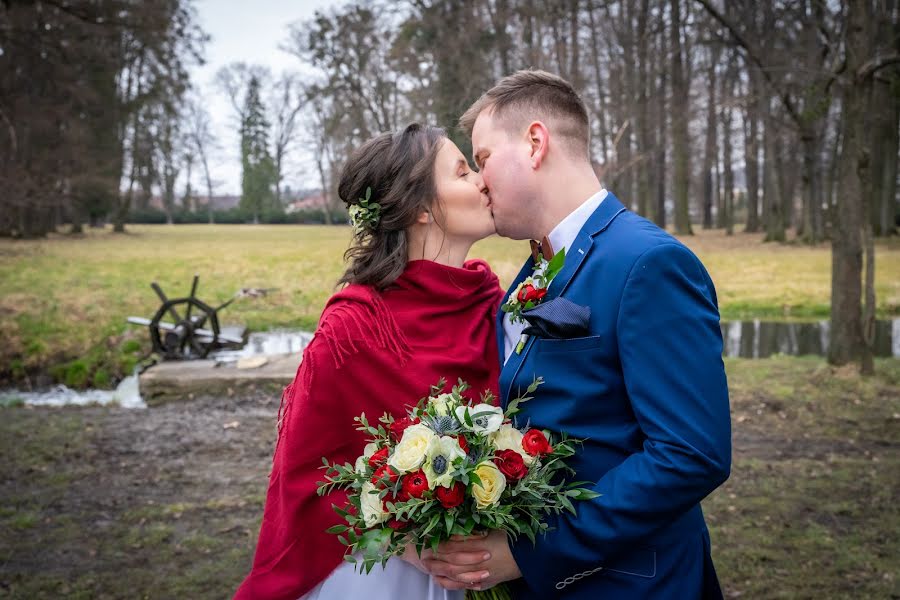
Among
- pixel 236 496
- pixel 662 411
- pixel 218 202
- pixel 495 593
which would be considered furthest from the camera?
pixel 218 202

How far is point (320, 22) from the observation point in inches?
1267

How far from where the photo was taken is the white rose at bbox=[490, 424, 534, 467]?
199cm

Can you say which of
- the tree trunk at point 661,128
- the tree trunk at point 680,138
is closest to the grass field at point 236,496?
the tree trunk at point 661,128

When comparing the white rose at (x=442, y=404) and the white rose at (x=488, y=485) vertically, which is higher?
the white rose at (x=442, y=404)

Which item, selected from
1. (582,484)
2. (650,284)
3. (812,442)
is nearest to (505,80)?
(650,284)

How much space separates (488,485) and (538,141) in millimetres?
1060

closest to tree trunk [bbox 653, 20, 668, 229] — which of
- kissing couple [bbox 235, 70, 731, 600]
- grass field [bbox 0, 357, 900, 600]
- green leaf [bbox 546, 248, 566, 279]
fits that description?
grass field [bbox 0, 357, 900, 600]

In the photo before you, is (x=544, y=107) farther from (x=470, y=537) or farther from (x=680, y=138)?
(x=680, y=138)

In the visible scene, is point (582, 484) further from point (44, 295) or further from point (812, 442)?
point (44, 295)

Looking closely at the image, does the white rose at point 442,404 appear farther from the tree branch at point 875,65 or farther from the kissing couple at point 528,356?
the tree branch at point 875,65

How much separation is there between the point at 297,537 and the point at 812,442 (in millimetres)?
6209

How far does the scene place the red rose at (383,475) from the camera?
199cm

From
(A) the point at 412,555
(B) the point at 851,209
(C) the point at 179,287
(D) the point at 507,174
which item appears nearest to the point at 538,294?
(D) the point at 507,174

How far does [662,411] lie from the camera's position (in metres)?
1.86
